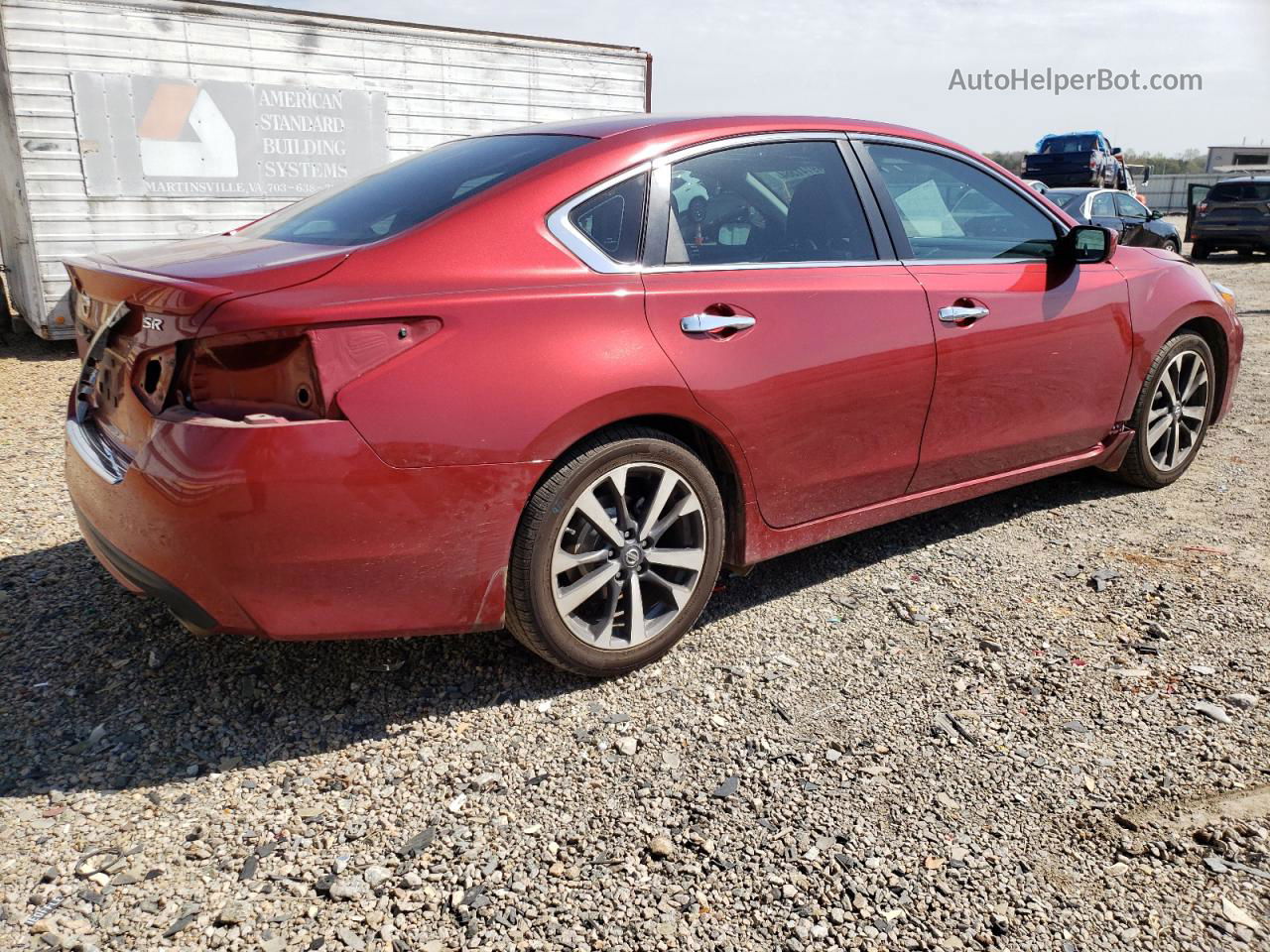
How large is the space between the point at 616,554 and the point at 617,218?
98cm

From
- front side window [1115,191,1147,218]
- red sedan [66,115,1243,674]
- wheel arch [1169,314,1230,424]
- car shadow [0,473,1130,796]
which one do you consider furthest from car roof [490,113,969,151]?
front side window [1115,191,1147,218]

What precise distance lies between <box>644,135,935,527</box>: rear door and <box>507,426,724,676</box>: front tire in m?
0.24

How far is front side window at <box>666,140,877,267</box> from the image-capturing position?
3.11m

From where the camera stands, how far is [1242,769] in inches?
104

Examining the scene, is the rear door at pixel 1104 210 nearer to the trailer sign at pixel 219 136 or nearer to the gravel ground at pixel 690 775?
the trailer sign at pixel 219 136

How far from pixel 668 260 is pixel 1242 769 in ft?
6.80

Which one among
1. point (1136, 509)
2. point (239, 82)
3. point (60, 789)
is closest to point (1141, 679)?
point (1136, 509)

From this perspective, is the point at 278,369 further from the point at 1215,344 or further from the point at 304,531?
the point at 1215,344

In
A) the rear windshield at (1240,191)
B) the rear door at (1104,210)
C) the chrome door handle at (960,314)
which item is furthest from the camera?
the rear windshield at (1240,191)

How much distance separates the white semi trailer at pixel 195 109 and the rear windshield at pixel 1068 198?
773 centimetres

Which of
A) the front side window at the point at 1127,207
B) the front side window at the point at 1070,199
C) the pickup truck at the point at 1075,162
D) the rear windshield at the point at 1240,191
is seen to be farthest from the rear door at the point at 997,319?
the pickup truck at the point at 1075,162

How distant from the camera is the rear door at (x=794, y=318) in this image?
3.03m

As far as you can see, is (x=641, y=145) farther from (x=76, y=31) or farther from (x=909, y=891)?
(x=76, y=31)

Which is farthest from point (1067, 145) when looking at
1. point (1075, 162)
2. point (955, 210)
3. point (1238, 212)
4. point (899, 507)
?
point (899, 507)
